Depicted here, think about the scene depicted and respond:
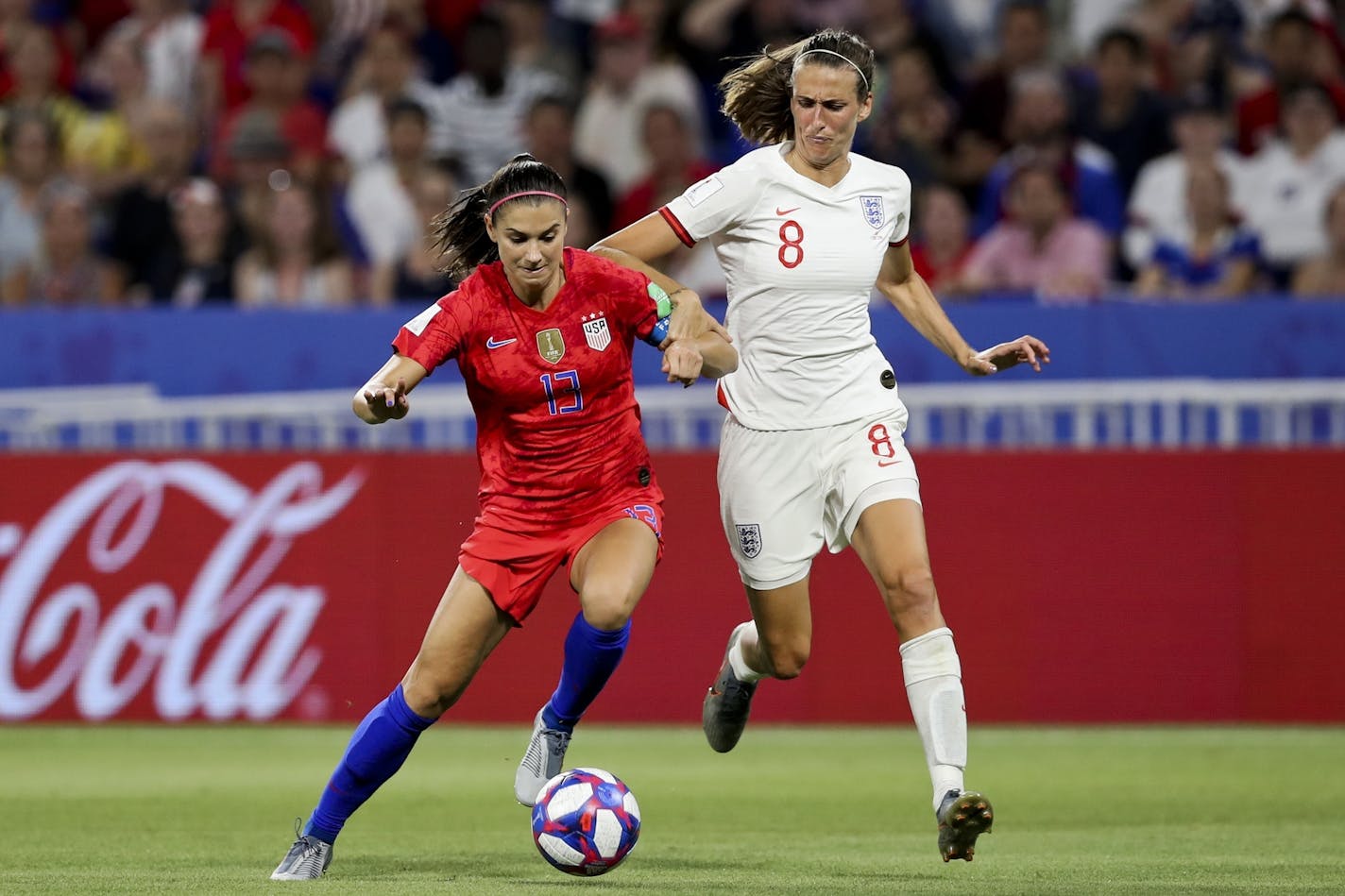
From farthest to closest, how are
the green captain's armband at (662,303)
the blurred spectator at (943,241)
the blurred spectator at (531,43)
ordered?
the blurred spectator at (531,43), the blurred spectator at (943,241), the green captain's armband at (662,303)

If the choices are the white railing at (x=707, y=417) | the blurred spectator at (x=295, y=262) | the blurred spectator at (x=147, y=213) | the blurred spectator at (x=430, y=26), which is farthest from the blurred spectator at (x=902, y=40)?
the blurred spectator at (x=147, y=213)

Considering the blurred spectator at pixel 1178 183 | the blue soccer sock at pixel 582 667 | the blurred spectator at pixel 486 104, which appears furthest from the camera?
the blurred spectator at pixel 486 104

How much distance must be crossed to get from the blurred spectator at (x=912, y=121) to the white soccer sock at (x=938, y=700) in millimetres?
7045

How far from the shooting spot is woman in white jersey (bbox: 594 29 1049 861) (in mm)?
7129

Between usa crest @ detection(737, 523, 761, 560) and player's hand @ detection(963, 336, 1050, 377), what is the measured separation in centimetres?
90

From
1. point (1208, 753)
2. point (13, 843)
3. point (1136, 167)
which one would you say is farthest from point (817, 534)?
point (1136, 167)

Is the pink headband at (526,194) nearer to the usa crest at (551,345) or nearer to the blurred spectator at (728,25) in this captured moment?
the usa crest at (551,345)

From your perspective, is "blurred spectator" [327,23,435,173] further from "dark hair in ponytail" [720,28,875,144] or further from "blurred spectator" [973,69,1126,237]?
"dark hair in ponytail" [720,28,875,144]

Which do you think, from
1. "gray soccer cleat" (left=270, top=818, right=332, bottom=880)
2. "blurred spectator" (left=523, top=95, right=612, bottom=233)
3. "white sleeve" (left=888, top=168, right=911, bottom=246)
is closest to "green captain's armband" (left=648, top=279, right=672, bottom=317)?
"white sleeve" (left=888, top=168, right=911, bottom=246)

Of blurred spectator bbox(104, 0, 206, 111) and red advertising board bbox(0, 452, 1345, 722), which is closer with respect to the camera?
red advertising board bbox(0, 452, 1345, 722)

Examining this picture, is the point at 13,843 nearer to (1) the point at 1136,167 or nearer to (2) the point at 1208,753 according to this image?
(2) the point at 1208,753

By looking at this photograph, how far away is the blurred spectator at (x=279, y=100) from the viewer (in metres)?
14.7

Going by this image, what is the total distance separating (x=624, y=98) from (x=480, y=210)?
766 centimetres

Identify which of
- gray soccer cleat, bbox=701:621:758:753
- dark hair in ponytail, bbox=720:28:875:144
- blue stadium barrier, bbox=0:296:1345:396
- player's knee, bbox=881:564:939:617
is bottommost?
gray soccer cleat, bbox=701:621:758:753
